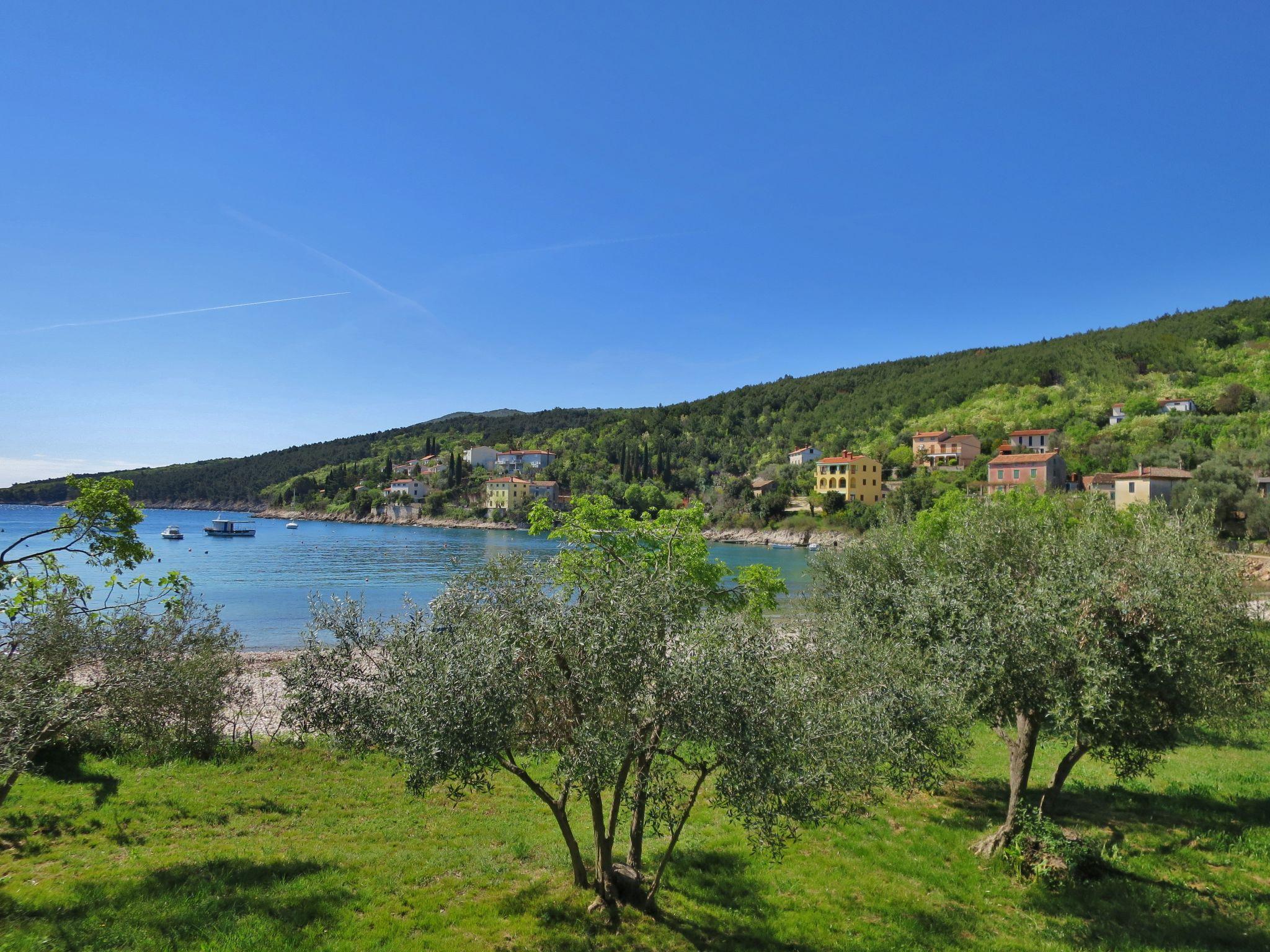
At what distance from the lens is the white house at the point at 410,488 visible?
554 ft

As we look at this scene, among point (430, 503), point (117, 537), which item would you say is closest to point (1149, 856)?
point (117, 537)

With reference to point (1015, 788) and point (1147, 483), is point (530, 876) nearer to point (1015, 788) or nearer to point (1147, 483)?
point (1015, 788)

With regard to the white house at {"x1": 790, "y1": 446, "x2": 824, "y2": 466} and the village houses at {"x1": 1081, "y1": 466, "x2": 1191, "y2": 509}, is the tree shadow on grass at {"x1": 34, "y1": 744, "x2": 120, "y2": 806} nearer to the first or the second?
the village houses at {"x1": 1081, "y1": 466, "x2": 1191, "y2": 509}

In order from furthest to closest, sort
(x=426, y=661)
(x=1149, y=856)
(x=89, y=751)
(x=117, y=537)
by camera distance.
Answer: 1. (x=89, y=751)
2. (x=117, y=537)
3. (x=1149, y=856)
4. (x=426, y=661)

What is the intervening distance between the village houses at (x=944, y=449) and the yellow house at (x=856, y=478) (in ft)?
30.4

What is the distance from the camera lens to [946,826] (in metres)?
13.2

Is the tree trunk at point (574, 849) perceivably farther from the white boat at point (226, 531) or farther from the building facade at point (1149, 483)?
the white boat at point (226, 531)

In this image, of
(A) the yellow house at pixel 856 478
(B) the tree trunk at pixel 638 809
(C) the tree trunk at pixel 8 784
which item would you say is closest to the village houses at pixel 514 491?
(A) the yellow house at pixel 856 478

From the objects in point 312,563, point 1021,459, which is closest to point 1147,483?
point 1021,459

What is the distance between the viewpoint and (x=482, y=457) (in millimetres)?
191625

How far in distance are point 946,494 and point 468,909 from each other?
45067 mm

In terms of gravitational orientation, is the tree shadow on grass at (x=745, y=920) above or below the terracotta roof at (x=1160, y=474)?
below

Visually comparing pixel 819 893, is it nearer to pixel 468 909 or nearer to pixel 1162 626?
pixel 468 909

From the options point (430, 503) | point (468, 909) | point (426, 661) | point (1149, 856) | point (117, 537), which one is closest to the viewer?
point (426, 661)
